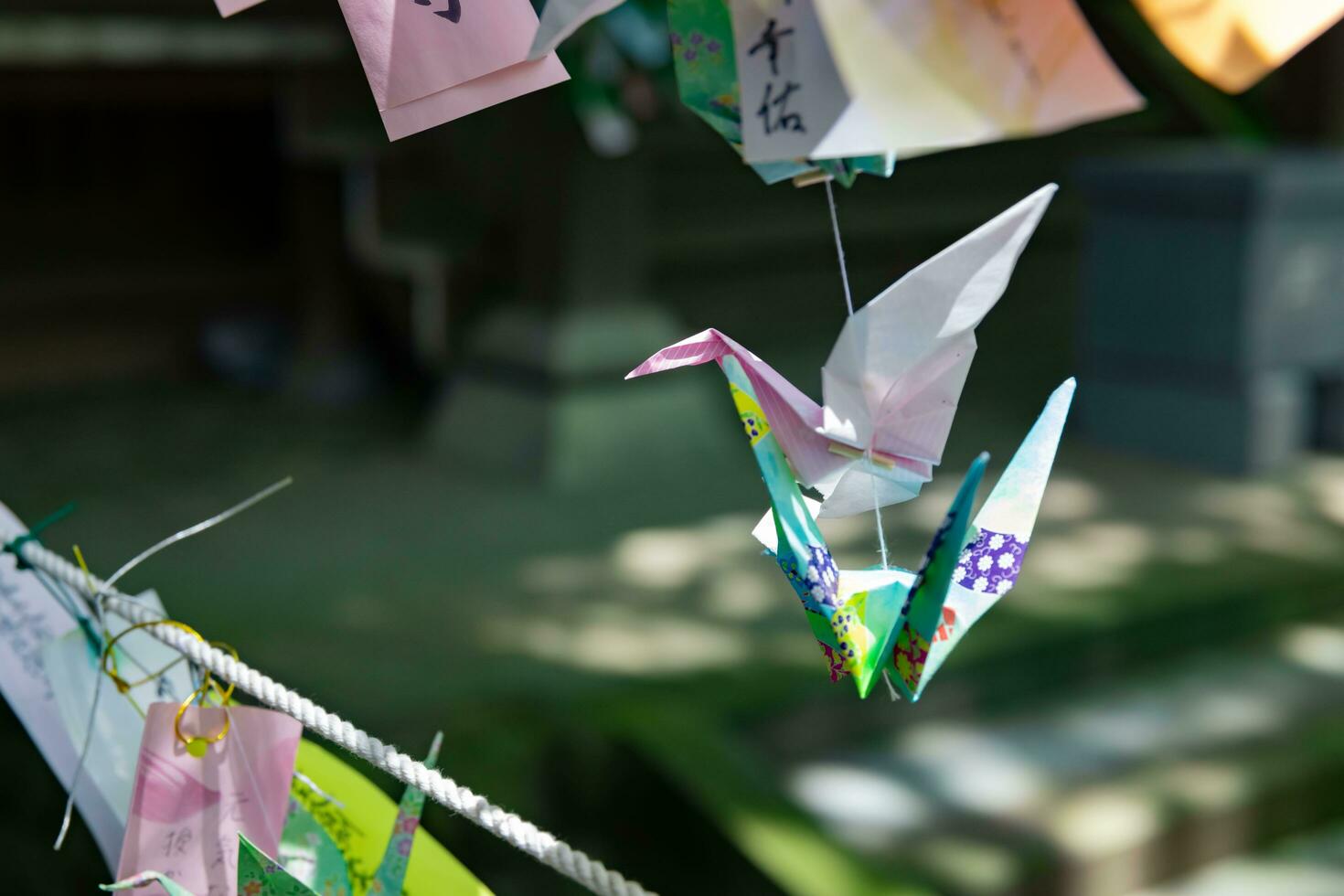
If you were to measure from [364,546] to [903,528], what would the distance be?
1149 mm

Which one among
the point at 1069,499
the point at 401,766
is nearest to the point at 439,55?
the point at 401,766

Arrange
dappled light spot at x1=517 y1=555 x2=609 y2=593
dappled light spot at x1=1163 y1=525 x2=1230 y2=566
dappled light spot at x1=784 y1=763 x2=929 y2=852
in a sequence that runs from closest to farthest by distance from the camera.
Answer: dappled light spot at x1=784 y1=763 x2=929 y2=852, dappled light spot at x1=517 y1=555 x2=609 y2=593, dappled light spot at x1=1163 y1=525 x2=1230 y2=566

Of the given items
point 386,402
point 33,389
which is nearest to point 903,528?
point 386,402

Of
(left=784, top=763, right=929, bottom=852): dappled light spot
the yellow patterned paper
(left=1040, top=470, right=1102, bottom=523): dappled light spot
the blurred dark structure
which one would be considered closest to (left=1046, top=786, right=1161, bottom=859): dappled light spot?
(left=784, top=763, right=929, bottom=852): dappled light spot

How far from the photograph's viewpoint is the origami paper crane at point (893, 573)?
0.50 metres

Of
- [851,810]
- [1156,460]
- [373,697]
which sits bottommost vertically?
[1156,460]

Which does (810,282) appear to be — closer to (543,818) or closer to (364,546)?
(364,546)

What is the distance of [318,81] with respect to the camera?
381cm

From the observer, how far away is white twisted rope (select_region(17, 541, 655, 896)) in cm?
54

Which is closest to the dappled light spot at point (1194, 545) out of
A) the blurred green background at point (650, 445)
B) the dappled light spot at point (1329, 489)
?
the blurred green background at point (650, 445)

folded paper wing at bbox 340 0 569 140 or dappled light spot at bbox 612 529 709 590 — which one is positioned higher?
folded paper wing at bbox 340 0 569 140

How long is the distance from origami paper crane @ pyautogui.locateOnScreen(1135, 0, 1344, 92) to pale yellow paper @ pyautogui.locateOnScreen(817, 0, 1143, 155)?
0.06m

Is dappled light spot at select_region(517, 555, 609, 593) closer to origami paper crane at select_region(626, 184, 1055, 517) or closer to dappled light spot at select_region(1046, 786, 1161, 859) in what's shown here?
dappled light spot at select_region(1046, 786, 1161, 859)

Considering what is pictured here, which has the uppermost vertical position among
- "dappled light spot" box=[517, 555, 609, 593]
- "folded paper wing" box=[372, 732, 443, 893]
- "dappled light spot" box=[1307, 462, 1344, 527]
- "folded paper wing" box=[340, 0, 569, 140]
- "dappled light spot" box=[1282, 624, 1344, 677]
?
"folded paper wing" box=[340, 0, 569, 140]
